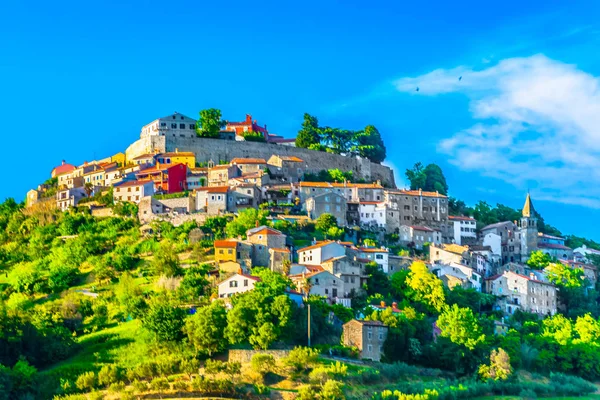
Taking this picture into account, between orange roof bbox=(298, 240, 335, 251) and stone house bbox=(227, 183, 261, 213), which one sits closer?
orange roof bbox=(298, 240, 335, 251)

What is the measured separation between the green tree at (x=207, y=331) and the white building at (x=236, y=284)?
5076 mm

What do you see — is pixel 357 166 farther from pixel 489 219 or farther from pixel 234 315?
pixel 234 315

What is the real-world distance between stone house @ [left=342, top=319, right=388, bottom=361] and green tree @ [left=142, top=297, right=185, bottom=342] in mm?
9369

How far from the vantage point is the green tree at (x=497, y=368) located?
196 feet

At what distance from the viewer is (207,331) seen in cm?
5578

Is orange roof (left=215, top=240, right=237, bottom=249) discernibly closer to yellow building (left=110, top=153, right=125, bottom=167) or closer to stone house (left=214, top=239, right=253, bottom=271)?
stone house (left=214, top=239, right=253, bottom=271)

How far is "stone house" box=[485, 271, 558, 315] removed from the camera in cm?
7381

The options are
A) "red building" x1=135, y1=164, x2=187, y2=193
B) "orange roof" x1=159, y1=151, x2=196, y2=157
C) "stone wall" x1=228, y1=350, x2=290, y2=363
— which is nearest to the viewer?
"stone wall" x1=228, y1=350, x2=290, y2=363

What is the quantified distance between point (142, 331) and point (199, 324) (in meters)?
5.15

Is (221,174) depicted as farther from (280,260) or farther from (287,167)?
(280,260)

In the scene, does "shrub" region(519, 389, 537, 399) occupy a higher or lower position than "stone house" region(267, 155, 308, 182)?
lower

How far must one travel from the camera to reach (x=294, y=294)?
201 ft

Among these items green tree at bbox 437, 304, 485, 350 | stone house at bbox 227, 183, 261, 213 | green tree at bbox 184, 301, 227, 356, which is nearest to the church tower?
stone house at bbox 227, 183, 261, 213

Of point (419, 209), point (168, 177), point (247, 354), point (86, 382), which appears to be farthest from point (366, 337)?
point (168, 177)
